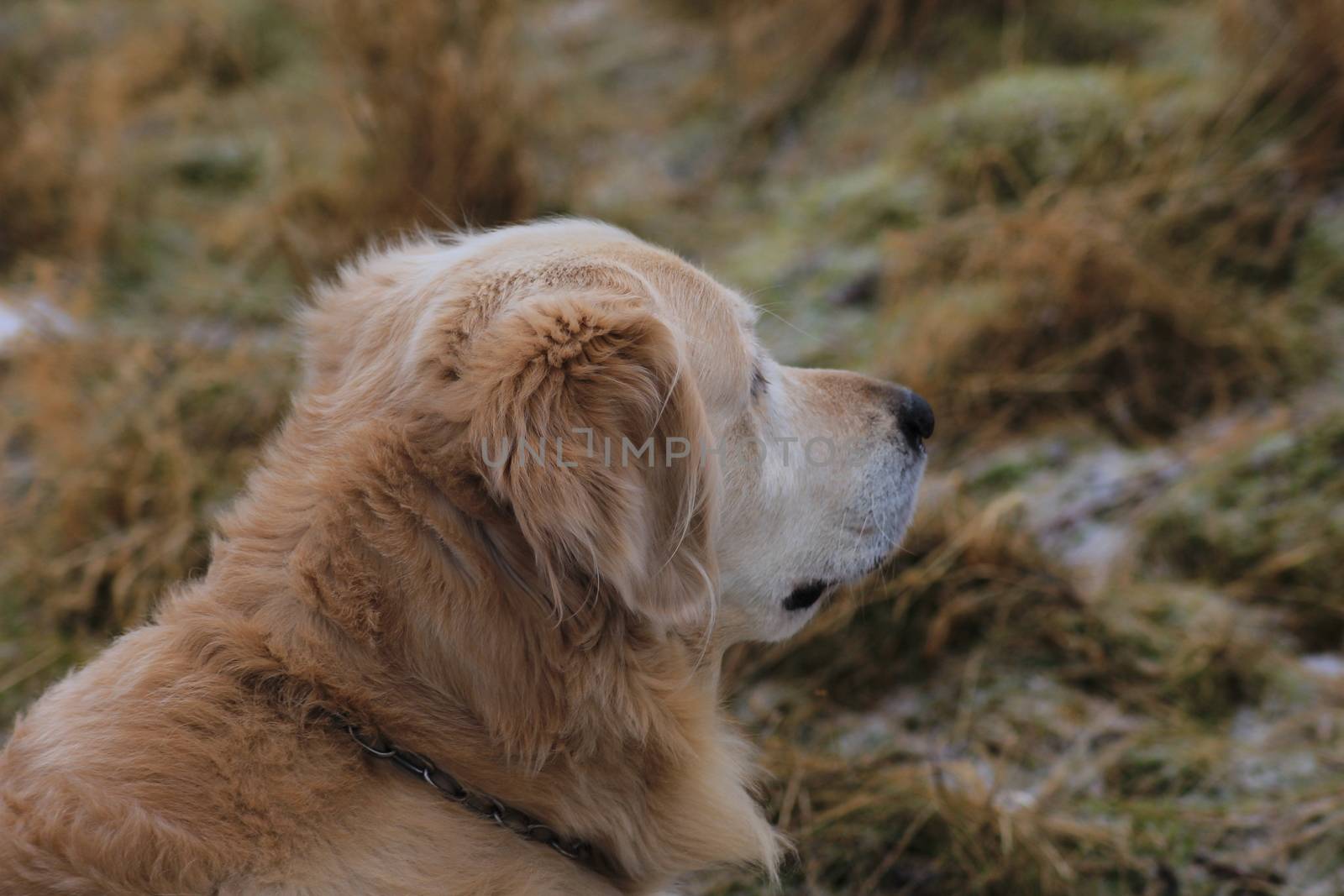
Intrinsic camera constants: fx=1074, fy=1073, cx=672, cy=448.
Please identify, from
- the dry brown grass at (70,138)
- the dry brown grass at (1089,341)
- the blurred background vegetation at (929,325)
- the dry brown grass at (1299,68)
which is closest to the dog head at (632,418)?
the blurred background vegetation at (929,325)

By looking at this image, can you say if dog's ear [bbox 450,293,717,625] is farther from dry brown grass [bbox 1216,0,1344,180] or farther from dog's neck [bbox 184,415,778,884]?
dry brown grass [bbox 1216,0,1344,180]

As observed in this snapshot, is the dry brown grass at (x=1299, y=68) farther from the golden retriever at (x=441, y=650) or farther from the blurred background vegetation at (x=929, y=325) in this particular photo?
the golden retriever at (x=441, y=650)

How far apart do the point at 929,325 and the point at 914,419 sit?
175 cm

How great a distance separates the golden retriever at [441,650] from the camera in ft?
5.27

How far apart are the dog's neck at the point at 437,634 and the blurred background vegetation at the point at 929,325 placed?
987mm

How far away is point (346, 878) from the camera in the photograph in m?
1.63

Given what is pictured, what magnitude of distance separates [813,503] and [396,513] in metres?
0.89

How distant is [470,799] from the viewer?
1.77 metres

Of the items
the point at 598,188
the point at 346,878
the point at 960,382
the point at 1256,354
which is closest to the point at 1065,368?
the point at 960,382

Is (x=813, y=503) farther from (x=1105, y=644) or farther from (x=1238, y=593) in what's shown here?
(x=1238, y=593)

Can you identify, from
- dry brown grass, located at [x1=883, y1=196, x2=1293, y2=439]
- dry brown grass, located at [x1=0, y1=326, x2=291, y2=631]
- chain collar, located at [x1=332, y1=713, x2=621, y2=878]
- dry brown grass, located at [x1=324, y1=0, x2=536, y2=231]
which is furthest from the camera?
dry brown grass, located at [x1=324, y1=0, x2=536, y2=231]

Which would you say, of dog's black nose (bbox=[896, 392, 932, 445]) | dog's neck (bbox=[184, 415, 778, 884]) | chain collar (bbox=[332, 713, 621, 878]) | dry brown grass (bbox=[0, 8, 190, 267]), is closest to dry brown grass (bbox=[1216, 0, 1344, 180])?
dog's black nose (bbox=[896, 392, 932, 445])

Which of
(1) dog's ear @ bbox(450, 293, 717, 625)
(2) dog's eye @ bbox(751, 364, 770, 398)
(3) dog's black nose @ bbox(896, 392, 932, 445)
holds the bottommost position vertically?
(3) dog's black nose @ bbox(896, 392, 932, 445)

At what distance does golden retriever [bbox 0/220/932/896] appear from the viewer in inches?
63.2
